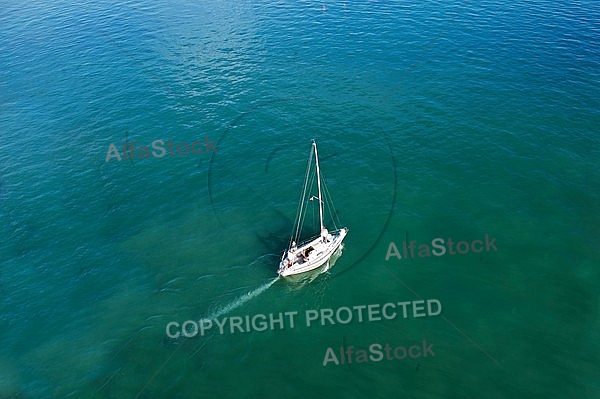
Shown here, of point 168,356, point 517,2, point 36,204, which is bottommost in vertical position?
point 168,356

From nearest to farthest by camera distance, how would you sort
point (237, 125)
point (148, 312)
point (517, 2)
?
point (148, 312), point (237, 125), point (517, 2)

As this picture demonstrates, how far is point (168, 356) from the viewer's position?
67625mm

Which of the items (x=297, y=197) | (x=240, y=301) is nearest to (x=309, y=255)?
(x=240, y=301)

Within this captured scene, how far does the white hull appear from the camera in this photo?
7662cm

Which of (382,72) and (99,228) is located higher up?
(382,72)

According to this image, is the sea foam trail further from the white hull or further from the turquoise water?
the white hull

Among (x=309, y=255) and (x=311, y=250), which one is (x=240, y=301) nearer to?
(x=309, y=255)

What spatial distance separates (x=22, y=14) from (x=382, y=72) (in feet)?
478

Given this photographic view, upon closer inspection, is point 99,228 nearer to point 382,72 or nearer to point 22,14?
point 382,72

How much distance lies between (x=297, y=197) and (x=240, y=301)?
90.4 feet

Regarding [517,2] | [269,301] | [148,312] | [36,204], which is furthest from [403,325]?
[517,2]

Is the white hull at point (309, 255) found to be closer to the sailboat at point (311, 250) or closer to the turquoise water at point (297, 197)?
the sailboat at point (311, 250)

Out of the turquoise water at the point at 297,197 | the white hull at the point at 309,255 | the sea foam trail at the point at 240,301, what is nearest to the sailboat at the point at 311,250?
the white hull at the point at 309,255

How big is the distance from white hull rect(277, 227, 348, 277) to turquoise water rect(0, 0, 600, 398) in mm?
2525
